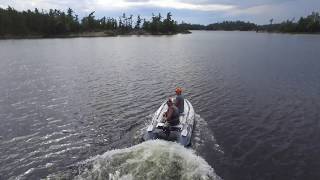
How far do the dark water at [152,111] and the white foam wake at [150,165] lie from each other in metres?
0.77

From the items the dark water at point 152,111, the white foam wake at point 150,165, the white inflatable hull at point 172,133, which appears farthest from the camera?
the white inflatable hull at point 172,133

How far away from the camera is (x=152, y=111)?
31438 mm

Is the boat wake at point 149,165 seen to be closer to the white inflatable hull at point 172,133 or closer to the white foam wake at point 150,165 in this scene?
the white foam wake at point 150,165

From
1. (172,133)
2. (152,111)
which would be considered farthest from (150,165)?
(152,111)

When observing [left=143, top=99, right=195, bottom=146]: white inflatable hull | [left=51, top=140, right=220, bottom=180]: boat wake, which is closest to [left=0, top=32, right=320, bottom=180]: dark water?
[left=51, top=140, right=220, bottom=180]: boat wake

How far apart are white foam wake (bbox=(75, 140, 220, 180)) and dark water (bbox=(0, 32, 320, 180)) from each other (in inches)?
30.3

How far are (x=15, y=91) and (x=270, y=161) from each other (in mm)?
29731

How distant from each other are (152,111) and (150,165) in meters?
14.1

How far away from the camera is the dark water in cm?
2094

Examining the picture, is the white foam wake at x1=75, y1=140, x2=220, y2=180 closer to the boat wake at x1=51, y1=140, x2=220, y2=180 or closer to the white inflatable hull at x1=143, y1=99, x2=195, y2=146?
the boat wake at x1=51, y1=140, x2=220, y2=180

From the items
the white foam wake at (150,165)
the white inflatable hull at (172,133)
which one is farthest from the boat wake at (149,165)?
the white inflatable hull at (172,133)

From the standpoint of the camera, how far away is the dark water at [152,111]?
68.7 feet

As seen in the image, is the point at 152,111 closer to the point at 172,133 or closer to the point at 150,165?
the point at 172,133

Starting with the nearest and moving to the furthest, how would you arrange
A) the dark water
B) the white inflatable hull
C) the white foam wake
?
the white foam wake, the dark water, the white inflatable hull
